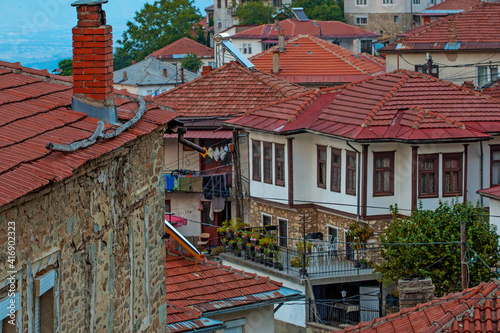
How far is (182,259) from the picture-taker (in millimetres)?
20547

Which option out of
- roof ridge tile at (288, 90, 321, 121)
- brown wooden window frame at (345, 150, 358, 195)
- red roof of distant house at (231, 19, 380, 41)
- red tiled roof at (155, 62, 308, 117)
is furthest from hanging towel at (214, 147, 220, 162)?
red roof of distant house at (231, 19, 380, 41)

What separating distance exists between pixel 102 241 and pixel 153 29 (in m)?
101

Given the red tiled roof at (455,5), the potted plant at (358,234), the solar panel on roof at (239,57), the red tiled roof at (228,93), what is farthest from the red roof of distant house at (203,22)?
the potted plant at (358,234)

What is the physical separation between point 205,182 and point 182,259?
51.6 ft

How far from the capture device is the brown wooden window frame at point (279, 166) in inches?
1281

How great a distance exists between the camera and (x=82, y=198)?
9.74 meters

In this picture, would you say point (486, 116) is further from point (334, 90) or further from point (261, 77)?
point (261, 77)

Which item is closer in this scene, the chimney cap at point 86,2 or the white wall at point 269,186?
the chimney cap at point 86,2

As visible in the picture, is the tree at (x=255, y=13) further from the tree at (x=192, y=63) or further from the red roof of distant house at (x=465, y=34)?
the red roof of distant house at (x=465, y=34)

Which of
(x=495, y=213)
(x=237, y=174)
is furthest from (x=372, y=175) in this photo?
(x=237, y=174)

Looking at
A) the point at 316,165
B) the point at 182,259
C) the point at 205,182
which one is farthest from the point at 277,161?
the point at 182,259

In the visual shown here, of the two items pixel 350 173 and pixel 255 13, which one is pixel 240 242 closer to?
pixel 350 173

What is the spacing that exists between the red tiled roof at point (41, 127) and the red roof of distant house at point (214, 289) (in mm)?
5858

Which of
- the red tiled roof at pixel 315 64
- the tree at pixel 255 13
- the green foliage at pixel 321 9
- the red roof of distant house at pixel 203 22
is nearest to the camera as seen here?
the red tiled roof at pixel 315 64
